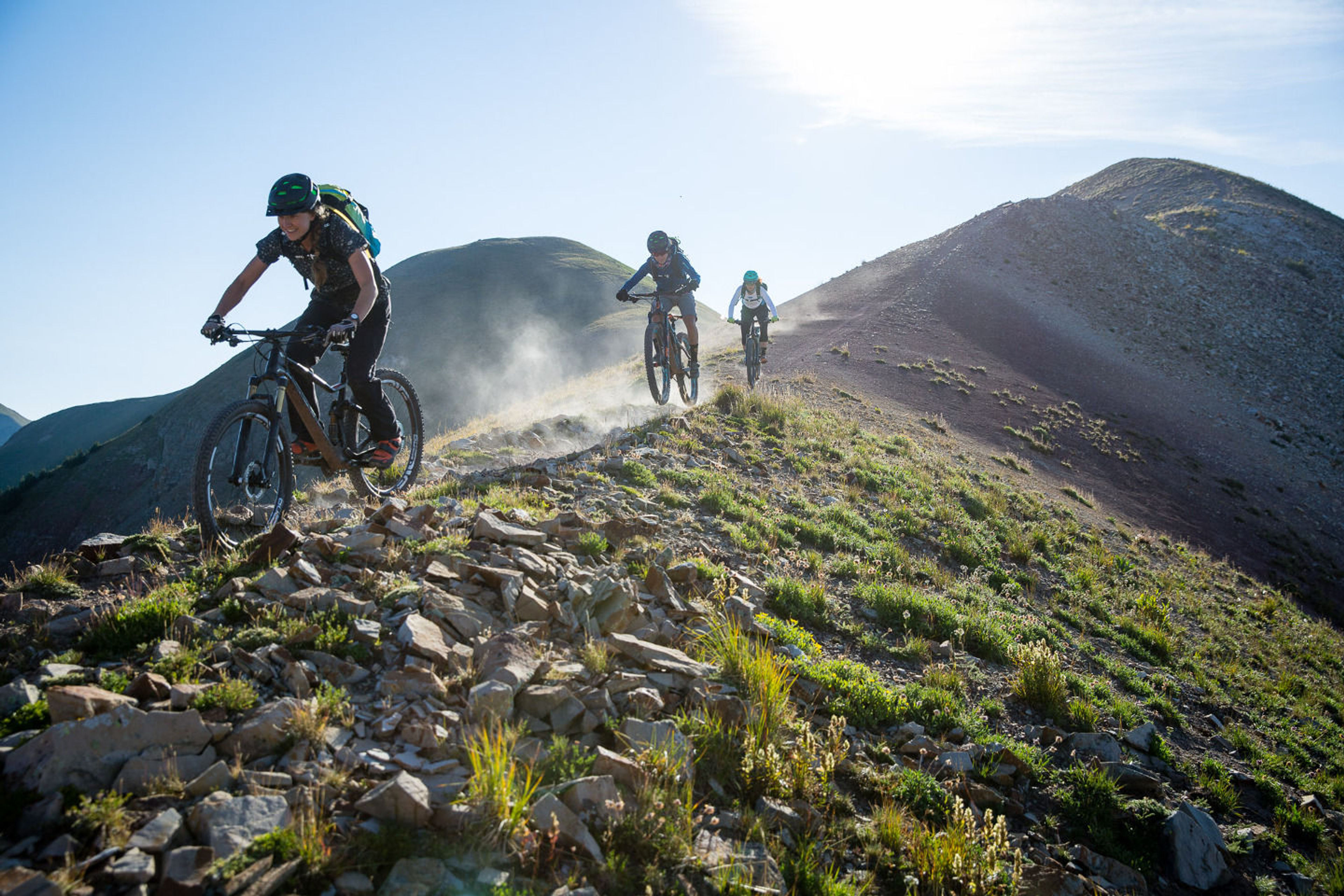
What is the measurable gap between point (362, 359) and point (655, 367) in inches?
A: 329

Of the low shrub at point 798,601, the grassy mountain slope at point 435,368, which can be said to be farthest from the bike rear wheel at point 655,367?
the grassy mountain slope at point 435,368

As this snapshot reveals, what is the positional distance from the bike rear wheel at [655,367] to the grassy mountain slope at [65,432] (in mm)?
149486

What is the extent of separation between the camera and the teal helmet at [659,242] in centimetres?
1355

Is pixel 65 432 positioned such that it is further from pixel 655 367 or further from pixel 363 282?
pixel 363 282

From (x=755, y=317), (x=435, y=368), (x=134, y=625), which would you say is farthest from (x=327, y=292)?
(x=435, y=368)

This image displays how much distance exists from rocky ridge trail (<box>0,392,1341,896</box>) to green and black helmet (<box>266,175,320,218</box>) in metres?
2.72

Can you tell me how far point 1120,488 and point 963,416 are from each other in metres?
6.30

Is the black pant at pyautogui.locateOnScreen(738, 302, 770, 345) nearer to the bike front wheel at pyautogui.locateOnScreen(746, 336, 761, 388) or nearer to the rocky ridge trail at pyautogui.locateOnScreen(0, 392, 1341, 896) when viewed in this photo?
the bike front wheel at pyautogui.locateOnScreen(746, 336, 761, 388)

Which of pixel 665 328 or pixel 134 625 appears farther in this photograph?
pixel 665 328

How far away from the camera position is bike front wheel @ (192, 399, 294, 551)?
5660 mm

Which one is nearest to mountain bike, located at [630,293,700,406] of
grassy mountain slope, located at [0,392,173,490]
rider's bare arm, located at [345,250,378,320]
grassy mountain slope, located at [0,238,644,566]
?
rider's bare arm, located at [345,250,378,320]

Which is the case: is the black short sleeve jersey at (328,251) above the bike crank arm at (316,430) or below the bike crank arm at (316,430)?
above

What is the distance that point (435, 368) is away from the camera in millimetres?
95375

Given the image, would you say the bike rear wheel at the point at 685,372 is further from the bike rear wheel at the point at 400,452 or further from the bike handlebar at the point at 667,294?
the bike rear wheel at the point at 400,452
